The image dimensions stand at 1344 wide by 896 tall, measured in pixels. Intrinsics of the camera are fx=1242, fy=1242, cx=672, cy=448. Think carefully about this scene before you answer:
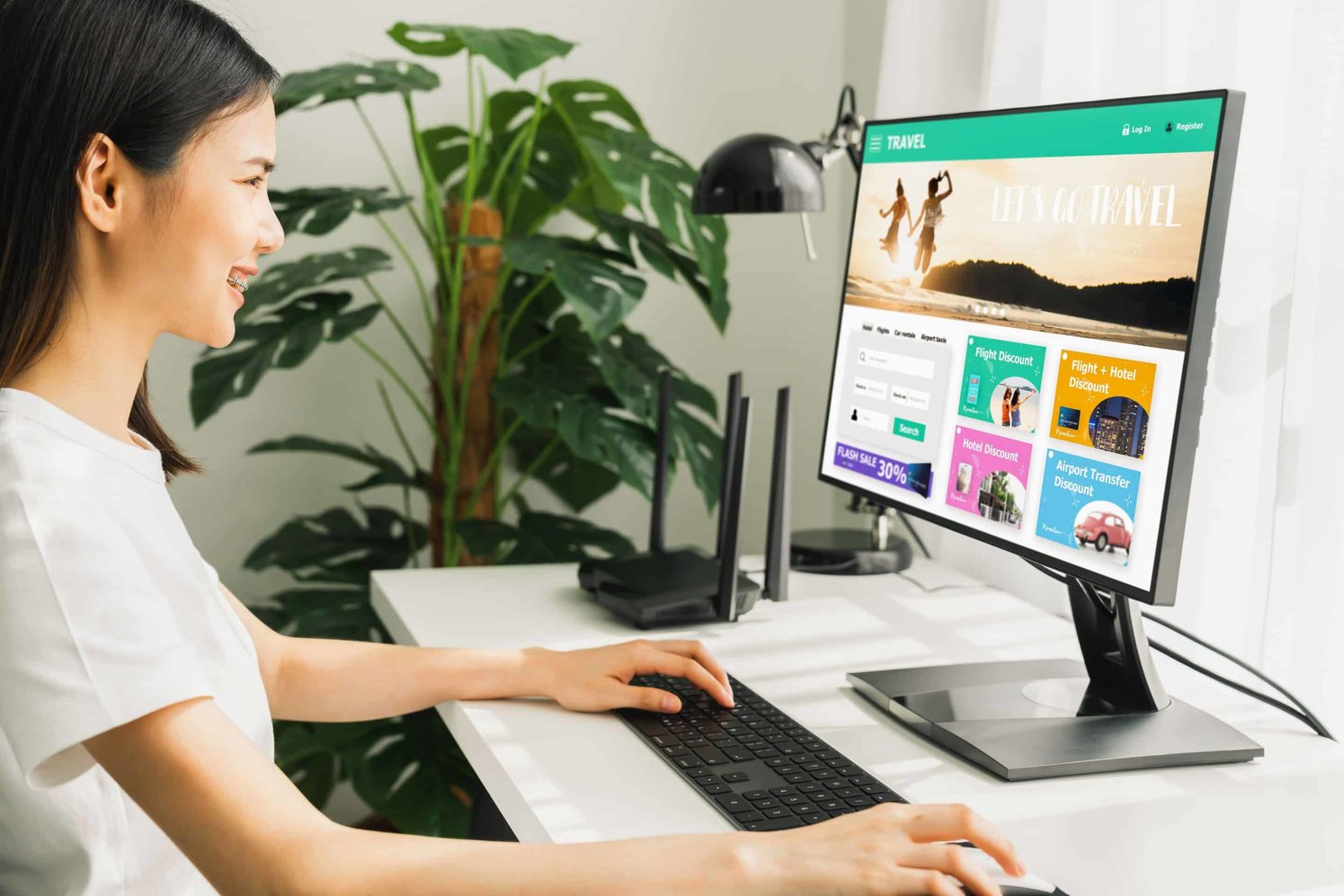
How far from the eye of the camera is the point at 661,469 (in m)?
1.43

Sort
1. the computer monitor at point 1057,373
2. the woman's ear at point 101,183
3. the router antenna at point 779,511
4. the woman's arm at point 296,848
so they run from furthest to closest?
the router antenna at point 779,511, the computer monitor at point 1057,373, the woman's ear at point 101,183, the woman's arm at point 296,848

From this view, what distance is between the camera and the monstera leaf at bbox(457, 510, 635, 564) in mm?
1791

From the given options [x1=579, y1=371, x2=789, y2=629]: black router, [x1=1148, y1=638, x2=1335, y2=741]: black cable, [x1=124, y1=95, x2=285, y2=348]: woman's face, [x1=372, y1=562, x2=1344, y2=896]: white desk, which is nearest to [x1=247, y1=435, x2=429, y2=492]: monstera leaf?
[x1=372, y1=562, x2=1344, y2=896]: white desk

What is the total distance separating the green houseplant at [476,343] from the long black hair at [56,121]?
2.64ft

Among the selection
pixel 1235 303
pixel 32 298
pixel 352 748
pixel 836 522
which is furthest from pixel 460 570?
pixel 836 522

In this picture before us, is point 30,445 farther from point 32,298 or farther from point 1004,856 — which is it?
point 1004,856

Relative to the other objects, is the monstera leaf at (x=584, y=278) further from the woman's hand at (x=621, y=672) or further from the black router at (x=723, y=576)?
the woman's hand at (x=621, y=672)

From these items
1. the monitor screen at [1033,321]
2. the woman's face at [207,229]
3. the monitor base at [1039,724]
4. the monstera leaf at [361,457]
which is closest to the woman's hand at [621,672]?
the monitor base at [1039,724]

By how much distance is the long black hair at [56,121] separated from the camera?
2.38 ft

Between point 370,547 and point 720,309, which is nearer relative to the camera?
point 720,309

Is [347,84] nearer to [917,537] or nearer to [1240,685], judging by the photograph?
[917,537]

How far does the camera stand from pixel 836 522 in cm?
239

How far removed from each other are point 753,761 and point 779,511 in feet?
1.29

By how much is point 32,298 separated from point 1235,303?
1004 millimetres
